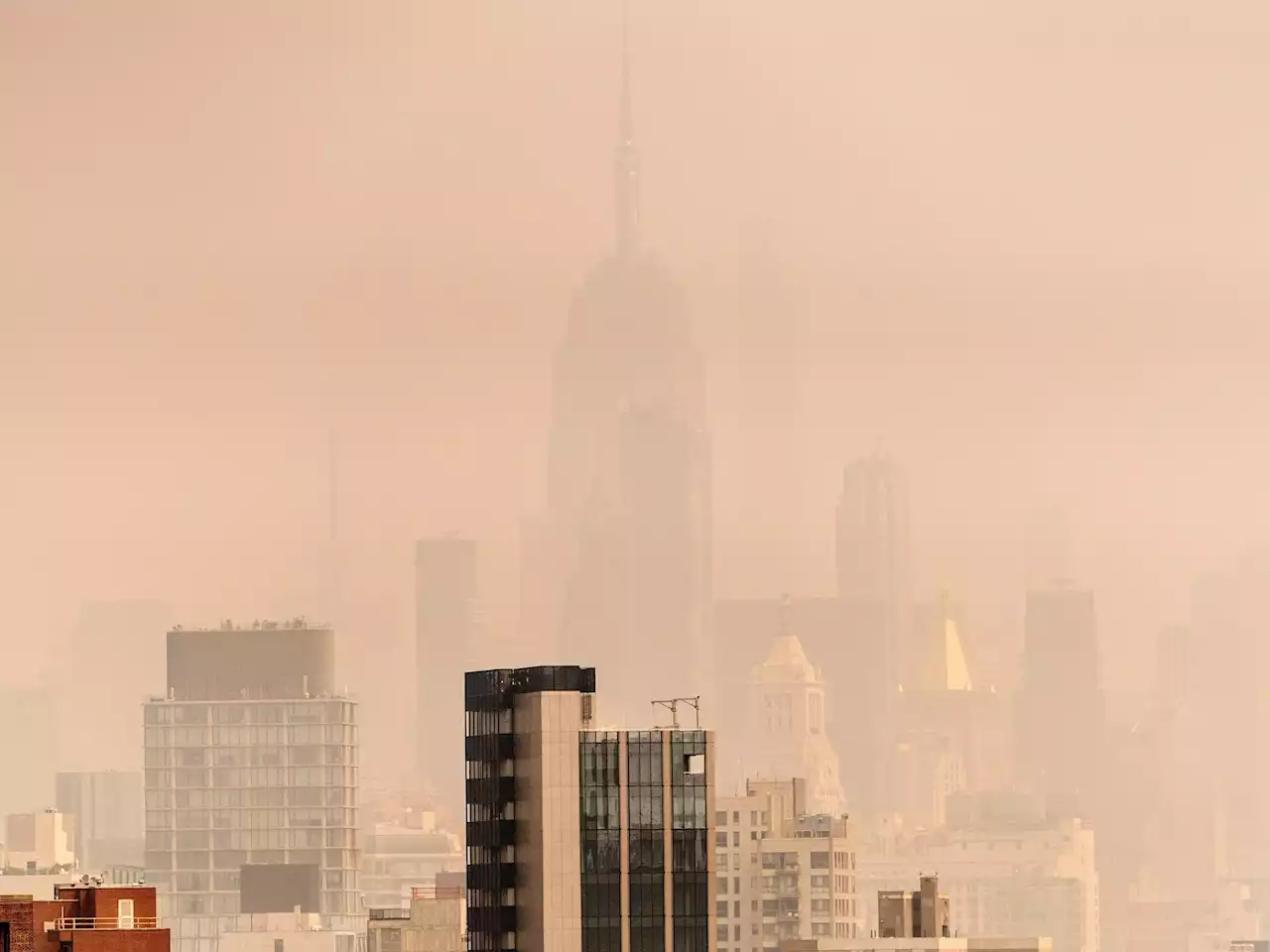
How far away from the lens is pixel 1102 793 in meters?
75.8

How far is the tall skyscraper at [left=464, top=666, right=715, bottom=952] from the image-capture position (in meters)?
24.9

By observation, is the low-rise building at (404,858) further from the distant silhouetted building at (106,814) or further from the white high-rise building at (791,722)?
the white high-rise building at (791,722)

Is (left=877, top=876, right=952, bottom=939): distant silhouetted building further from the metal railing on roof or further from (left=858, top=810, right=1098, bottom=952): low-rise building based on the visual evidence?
the metal railing on roof

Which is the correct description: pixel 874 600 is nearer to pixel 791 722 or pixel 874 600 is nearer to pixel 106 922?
pixel 791 722

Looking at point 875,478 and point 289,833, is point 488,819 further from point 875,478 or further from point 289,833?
point 875,478

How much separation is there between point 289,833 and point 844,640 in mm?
13436

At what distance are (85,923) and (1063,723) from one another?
181ft

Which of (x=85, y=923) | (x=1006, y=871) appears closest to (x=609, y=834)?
(x=85, y=923)

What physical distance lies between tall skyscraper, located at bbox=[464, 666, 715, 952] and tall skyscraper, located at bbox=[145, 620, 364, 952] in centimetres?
4700

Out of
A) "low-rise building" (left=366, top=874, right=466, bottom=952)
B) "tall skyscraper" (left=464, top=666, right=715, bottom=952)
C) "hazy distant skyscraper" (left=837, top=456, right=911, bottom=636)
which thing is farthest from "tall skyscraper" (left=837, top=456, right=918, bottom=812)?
"tall skyscraper" (left=464, top=666, right=715, bottom=952)

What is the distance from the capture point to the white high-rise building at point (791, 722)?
237 ft

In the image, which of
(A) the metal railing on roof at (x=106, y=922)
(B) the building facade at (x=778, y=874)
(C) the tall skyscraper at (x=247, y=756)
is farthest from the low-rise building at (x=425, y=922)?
(C) the tall skyscraper at (x=247, y=756)

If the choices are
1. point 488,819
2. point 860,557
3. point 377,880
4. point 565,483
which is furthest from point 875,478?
point 488,819

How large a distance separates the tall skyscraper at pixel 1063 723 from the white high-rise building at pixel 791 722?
481 centimetres
